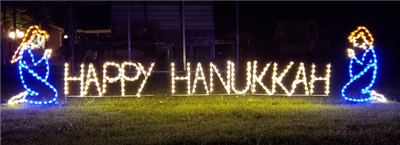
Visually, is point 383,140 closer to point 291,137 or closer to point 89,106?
point 291,137

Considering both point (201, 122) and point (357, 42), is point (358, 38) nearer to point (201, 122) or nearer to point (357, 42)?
point (357, 42)

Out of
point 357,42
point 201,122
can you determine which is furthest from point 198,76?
point 201,122

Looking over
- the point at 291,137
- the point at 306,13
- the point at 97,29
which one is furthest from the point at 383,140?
the point at 306,13

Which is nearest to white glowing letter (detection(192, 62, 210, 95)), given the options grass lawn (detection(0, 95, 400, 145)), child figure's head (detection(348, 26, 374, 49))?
grass lawn (detection(0, 95, 400, 145))

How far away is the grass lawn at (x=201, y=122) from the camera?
6.34 m

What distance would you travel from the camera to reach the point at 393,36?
21.6 m

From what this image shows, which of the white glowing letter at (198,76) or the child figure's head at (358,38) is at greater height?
the child figure's head at (358,38)

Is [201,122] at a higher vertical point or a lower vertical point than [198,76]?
lower

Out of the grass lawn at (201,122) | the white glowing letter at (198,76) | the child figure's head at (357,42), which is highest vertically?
the child figure's head at (357,42)

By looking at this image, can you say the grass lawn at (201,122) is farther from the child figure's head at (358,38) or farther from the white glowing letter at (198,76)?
the child figure's head at (358,38)

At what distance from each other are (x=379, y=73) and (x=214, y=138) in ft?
42.4

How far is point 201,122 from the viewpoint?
24.6 ft

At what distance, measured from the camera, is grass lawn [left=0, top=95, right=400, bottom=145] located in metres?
6.34

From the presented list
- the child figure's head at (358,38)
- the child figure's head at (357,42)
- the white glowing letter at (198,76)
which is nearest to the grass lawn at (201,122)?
the white glowing letter at (198,76)
